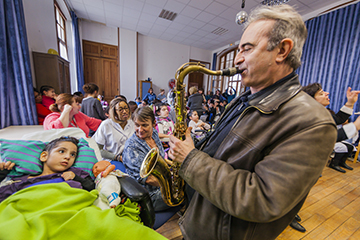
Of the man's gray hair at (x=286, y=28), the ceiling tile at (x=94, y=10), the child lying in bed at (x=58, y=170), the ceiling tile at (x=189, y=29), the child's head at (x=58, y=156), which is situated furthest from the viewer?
the ceiling tile at (x=189, y=29)

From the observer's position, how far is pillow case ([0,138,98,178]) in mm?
1128

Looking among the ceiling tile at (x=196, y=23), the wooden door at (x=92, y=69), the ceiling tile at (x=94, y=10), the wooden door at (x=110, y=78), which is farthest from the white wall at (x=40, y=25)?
the ceiling tile at (x=196, y=23)

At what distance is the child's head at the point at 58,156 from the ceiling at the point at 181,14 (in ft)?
15.0

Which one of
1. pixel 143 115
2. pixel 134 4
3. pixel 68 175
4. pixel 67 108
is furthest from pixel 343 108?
pixel 134 4

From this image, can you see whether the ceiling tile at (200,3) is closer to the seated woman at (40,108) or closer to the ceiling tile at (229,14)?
the ceiling tile at (229,14)

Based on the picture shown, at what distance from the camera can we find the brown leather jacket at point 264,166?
458 millimetres

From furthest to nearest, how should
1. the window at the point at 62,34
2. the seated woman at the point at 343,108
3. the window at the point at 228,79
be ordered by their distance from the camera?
the window at the point at 228,79 → the window at the point at 62,34 → the seated woman at the point at 343,108

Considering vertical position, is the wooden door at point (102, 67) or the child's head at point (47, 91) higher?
the wooden door at point (102, 67)

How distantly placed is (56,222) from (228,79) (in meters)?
7.73

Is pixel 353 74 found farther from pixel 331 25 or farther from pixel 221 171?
pixel 221 171

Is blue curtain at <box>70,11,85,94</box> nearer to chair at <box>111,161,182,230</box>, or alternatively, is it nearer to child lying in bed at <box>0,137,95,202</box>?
child lying in bed at <box>0,137,95,202</box>

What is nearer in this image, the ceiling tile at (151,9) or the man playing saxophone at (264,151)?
the man playing saxophone at (264,151)

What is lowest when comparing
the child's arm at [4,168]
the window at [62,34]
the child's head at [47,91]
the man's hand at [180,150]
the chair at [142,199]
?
the chair at [142,199]

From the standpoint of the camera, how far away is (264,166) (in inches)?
19.8
